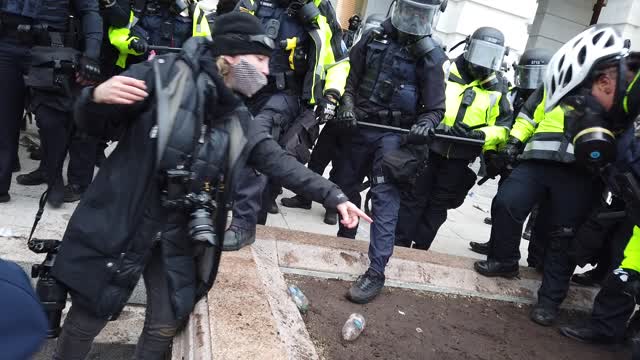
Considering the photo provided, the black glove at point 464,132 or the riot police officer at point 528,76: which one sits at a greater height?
the riot police officer at point 528,76

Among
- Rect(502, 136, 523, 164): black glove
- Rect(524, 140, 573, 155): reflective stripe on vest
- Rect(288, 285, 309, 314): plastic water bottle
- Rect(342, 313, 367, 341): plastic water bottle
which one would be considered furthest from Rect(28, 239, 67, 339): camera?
Rect(502, 136, 523, 164): black glove

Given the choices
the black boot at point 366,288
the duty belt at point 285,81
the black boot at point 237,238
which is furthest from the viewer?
the duty belt at point 285,81

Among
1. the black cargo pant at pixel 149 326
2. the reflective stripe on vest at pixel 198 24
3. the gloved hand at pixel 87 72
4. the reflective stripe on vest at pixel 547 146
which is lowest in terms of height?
the black cargo pant at pixel 149 326

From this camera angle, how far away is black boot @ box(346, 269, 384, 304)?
344cm

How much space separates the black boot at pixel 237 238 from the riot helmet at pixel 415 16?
1.82 metres

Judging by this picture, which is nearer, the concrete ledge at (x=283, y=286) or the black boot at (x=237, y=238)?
the concrete ledge at (x=283, y=286)

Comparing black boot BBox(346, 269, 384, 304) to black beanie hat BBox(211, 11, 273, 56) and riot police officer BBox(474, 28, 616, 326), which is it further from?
black beanie hat BBox(211, 11, 273, 56)

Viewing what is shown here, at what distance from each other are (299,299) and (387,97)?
1696mm

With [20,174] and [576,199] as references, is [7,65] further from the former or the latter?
[576,199]

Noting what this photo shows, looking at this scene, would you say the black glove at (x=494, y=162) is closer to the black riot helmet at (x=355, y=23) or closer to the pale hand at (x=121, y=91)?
the pale hand at (x=121, y=91)

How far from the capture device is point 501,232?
4.06 m

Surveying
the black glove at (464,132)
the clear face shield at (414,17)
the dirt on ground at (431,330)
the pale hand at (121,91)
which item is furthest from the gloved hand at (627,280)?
the pale hand at (121,91)

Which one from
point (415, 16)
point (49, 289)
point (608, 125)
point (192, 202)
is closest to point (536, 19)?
point (415, 16)

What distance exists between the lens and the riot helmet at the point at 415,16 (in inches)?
146
